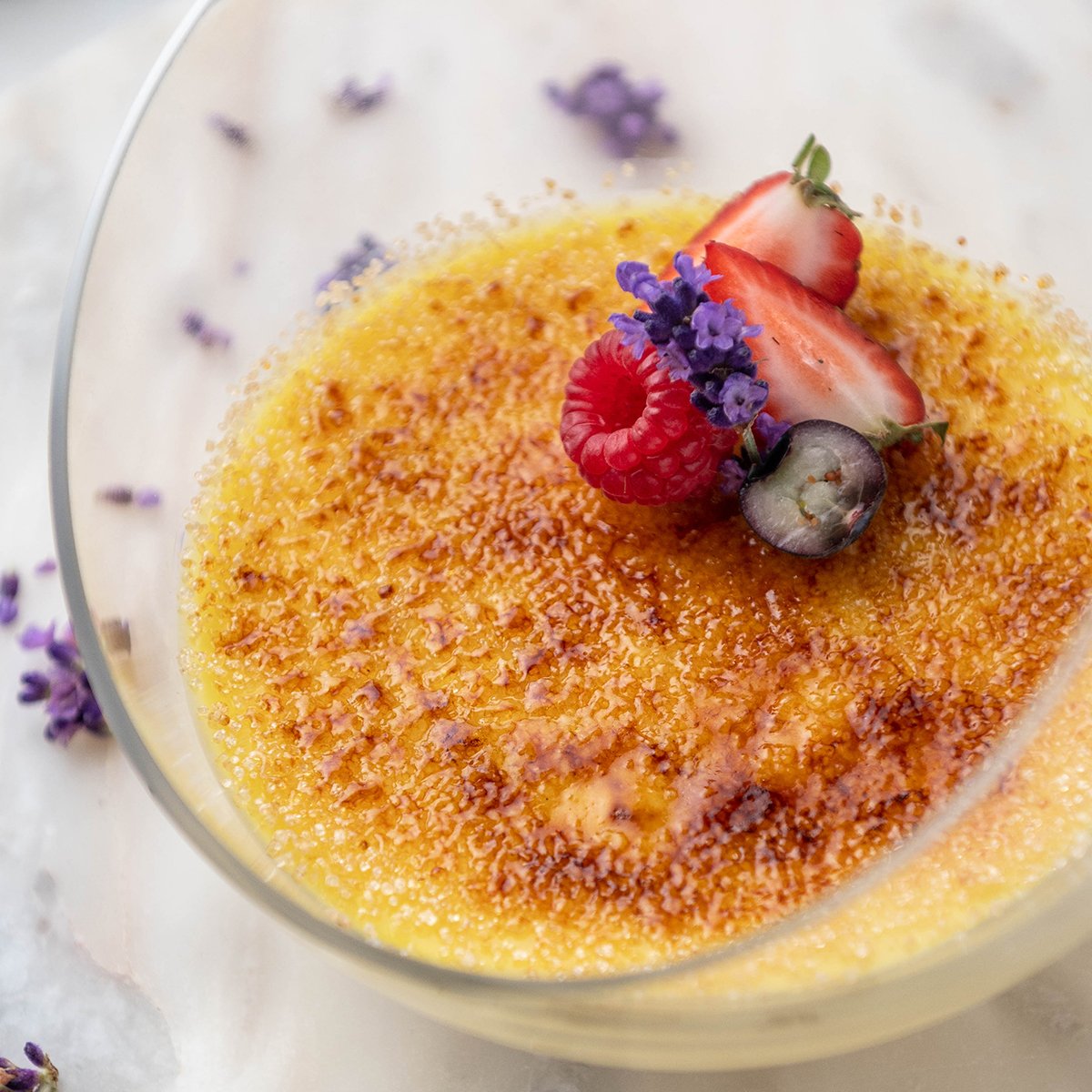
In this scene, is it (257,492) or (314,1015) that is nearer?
(314,1015)

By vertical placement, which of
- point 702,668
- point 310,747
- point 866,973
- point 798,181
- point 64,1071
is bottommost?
point 64,1071

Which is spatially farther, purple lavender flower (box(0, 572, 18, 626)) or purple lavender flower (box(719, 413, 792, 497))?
purple lavender flower (box(0, 572, 18, 626))

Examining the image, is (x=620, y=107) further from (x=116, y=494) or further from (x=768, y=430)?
(x=116, y=494)

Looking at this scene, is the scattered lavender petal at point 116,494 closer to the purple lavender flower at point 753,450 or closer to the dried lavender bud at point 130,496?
the dried lavender bud at point 130,496

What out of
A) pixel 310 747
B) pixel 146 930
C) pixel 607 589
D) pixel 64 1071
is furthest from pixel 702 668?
pixel 64 1071

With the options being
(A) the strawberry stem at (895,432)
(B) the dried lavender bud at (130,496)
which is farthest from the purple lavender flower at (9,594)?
(A) the strawberry stem at (895,432)

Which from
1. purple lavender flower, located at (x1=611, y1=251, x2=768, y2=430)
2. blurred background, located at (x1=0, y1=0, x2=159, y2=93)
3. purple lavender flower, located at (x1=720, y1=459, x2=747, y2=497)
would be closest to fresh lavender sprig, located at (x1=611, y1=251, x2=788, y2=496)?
purple lavender flower, located at (x1=611, y1=251, x2=768, y2=430)

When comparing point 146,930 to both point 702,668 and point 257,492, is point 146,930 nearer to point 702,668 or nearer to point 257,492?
point 257,492

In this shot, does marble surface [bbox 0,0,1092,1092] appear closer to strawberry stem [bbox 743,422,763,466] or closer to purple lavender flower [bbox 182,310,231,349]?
purple lavender flower [bbox 182,310,231,349]
